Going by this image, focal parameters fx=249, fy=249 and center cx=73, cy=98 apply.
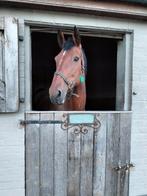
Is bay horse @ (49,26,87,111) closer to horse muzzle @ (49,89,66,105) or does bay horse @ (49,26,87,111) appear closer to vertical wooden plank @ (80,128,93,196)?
horse muzzle @ (49,89,66,105)

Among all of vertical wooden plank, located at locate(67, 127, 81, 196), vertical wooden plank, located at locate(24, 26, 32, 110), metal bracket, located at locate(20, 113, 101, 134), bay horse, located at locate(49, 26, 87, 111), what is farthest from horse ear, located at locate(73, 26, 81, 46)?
vertical wooden plank, located at locate(67, 127, 81, 196)

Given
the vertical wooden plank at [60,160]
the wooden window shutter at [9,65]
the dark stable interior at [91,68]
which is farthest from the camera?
the dark stable interior at [91,68]

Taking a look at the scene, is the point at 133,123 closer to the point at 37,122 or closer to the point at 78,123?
the point at 78,123

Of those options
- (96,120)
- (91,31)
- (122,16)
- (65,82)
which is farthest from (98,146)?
(122,16)

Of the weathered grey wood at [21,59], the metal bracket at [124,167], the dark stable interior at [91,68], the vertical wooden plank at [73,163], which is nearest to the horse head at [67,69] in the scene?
the weathered grey wood at [21,59]

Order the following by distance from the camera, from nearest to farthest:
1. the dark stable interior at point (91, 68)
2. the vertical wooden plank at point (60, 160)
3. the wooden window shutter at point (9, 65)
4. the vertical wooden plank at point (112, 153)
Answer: the wooden window shutter at point (9, 65) → the vertical wooden plank at point (60, 160) → the vertical wooden plank at point (112, 153) → the dark stable interior at point (91, 68)

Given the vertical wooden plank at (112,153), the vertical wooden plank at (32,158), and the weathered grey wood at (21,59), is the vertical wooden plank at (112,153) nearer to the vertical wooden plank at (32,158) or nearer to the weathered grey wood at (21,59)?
the vertical wooden plank at (32,158)

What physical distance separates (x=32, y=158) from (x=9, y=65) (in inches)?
28.4

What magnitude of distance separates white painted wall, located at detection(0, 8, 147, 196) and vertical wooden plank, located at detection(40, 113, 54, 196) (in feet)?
0.49

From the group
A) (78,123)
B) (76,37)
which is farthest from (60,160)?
(76,37)

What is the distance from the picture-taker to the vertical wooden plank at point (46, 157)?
1.91 meters

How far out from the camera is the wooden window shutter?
68.0 inches

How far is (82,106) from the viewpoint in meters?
2.15

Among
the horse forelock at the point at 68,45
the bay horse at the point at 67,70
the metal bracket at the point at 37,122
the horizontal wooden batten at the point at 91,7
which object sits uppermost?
the horizontal wooden batten at the point at 91,7
